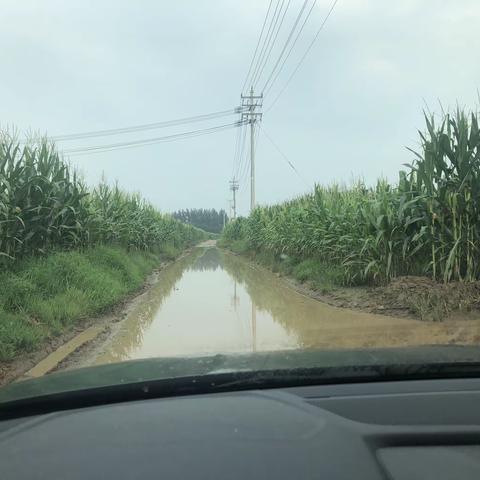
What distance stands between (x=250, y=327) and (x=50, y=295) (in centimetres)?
319

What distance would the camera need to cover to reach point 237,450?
1850mm

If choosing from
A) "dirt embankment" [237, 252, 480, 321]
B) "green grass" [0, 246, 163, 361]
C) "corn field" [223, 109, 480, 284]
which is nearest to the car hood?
"green grass" [0, 246, 163, 361]

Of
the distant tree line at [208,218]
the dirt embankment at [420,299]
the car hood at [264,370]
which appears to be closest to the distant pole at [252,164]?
the dirt embankment at [420,299]

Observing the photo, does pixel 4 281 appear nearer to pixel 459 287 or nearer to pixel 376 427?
pixel 459 287

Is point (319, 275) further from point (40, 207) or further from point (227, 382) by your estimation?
point (227, 382)

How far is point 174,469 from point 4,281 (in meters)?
7.65

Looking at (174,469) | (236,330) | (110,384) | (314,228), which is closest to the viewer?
(174,469)

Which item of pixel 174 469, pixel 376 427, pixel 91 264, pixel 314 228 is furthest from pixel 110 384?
pixel 314 228

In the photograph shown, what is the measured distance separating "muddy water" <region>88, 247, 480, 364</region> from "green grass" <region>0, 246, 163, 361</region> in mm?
689

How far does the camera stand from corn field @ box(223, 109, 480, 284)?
909 cm

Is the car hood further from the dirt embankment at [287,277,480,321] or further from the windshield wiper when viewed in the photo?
the dirt embankment at [287,277,480,321]

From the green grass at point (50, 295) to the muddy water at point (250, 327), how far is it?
0.69 metres

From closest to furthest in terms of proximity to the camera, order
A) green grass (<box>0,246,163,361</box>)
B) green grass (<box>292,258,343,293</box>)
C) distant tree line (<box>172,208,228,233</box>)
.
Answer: green grass (<box>0,246,163,361</box>)
green grass (<box>292,258,343,293</box>)
distant tree line (<box>172,208,228,233</box>)

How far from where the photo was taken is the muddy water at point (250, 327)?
296 inches
